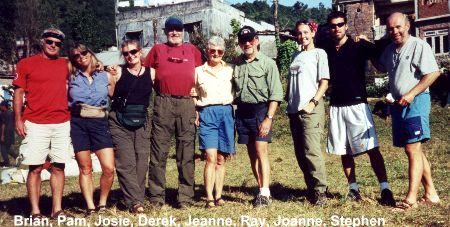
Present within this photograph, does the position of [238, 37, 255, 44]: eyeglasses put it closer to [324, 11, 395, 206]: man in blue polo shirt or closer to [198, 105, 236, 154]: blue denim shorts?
[198, 105, 236, 154]: blue denim shorts

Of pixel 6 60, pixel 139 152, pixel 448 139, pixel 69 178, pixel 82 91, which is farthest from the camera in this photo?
pixel 6 60

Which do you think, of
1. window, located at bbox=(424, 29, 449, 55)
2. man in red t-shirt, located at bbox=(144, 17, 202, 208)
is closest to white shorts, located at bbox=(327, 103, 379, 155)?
man in red t-shirt, located at bbox=(144, 17, 202, 208)

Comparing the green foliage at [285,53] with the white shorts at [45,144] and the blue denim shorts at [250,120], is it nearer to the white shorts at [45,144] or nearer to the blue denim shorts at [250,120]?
the blue denim shorts at [250,120]

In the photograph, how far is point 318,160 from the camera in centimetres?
554

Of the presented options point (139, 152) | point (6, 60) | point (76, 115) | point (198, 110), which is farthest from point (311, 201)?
point (6, 60)

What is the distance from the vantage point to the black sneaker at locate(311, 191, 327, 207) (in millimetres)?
5375

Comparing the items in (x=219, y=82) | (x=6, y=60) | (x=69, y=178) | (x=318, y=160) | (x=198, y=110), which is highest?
(x=6, y=60)

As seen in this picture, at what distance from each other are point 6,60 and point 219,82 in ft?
134

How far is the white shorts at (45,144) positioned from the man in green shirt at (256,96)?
6.79 ft

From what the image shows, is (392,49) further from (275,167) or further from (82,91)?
(275,167)

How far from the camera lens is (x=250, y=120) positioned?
18.2 ft

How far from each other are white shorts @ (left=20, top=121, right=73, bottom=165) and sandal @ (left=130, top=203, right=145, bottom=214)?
3.03 feet

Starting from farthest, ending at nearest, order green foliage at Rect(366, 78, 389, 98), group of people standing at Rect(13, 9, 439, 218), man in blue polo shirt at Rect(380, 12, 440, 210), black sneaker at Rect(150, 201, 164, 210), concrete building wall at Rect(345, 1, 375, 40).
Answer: concrete building wall at Rect(345, 1, 375, 40) < green foliage at Rect(366, 78, 389, 98) < black sneaker at Rect(150, 201, 164, 210) < group of people standing at Rect(13, 9, 439, 218) < man in blue polo shirt at Rect(380, 12, 440, 210)

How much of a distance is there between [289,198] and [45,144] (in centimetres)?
316
